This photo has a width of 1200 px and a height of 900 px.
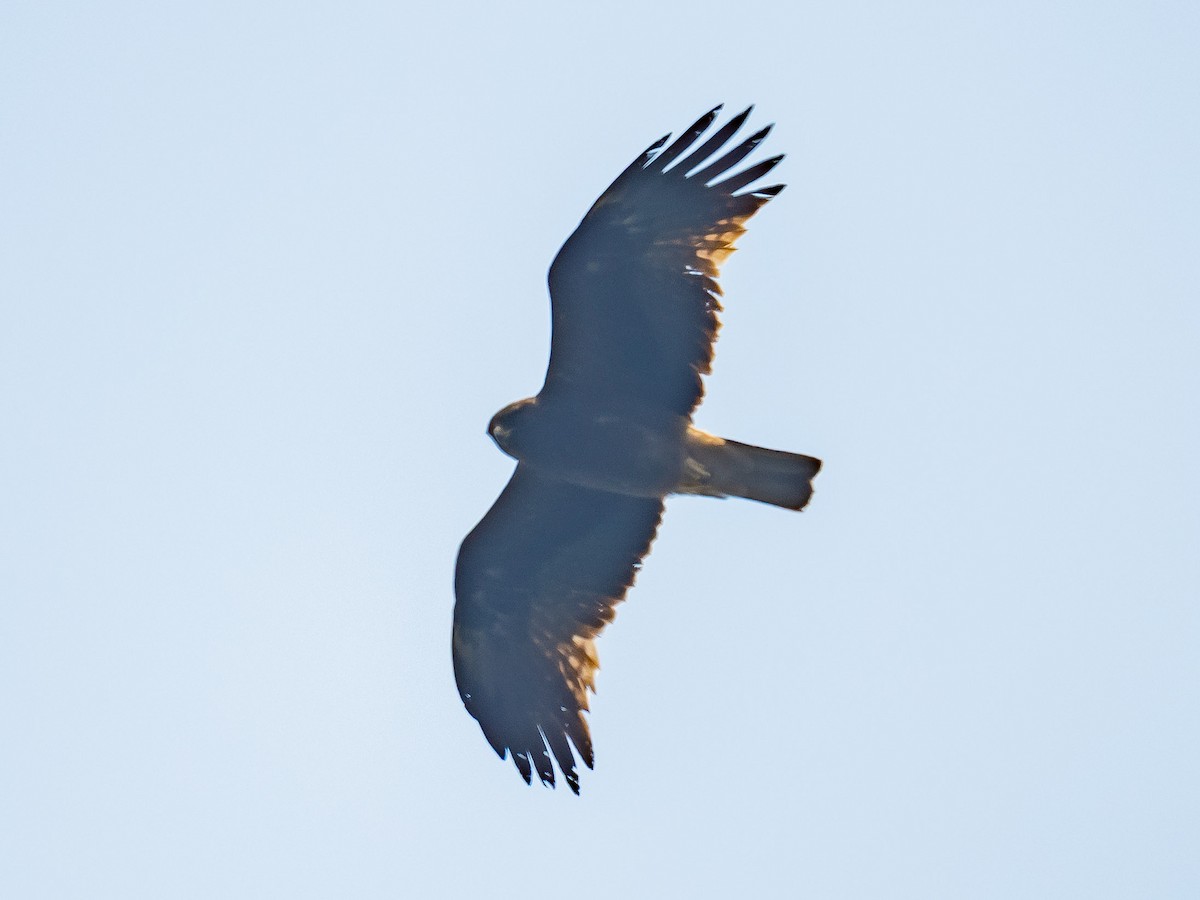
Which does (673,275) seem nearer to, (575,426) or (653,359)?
(653,359)

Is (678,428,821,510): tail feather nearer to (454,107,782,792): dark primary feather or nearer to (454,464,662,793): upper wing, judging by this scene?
(454,107,782,792): dark primary feather

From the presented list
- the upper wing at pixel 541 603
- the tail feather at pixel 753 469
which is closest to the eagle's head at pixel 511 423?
the upper wing at pixel 541 603

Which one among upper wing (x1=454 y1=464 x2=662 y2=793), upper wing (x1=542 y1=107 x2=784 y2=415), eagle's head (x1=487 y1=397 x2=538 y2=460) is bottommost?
upper wing (x1=454 y1=464 x2=662 y2=793)

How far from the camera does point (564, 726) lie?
10641 millimetres

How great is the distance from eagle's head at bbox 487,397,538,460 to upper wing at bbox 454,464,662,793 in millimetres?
370

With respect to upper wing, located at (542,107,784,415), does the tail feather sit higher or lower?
lower

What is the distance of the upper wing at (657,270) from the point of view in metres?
9.55

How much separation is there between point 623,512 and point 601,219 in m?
2.11

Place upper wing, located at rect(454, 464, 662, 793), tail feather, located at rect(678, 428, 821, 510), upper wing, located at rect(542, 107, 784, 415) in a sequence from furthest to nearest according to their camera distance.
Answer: upper wing, located at rect(454, 464, 662, 793)
tail feather, located at rect(678, 428, 821, 510)
upper wing, located at rect(542, 107, 784, 415)

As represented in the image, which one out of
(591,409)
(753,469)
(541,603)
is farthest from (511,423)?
(753,469)

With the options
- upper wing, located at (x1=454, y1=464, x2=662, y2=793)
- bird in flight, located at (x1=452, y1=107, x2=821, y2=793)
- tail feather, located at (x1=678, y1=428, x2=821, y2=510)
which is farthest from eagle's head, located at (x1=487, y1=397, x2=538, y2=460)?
tail feather, located at (x1=678, y1=428, x2=821, y2=510)

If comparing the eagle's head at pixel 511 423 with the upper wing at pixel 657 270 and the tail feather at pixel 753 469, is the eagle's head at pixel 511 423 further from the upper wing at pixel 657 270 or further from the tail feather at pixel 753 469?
the tail feather at pixel 753 469

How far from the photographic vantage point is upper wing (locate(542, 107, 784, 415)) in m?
9.55

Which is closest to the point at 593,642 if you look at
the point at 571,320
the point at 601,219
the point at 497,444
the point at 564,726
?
the point at 564,726
